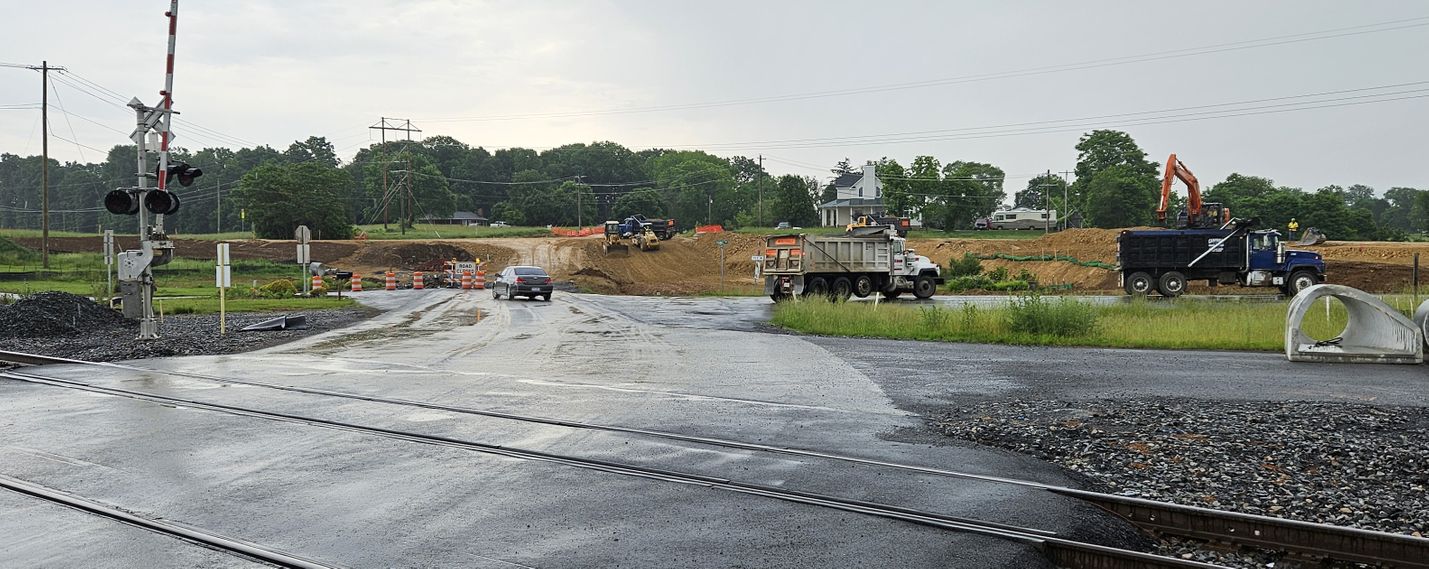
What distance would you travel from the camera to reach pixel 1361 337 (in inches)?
646

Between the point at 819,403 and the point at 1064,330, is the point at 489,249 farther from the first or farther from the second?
the point at 819,403

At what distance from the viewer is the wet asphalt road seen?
5852 millimetres

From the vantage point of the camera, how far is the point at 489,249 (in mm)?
64938

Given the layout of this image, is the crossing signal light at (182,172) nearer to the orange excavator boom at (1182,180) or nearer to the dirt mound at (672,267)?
the dirt mound at (672,267)

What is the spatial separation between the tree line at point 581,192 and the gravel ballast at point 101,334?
53.8m

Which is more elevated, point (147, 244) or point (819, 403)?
point (147, 244)

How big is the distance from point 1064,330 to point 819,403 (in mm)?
10277

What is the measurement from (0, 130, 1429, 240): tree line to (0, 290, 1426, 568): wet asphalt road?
6602 centimetres

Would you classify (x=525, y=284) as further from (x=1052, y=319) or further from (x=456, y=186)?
(x=456, y=186)

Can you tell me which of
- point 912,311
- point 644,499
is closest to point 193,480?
point 644,499

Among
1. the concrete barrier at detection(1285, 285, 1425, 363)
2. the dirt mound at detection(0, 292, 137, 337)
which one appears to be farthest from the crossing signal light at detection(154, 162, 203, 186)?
the concrete barrier at detection(1285, 285, 1425, 363)

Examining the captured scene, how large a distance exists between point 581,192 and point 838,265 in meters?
83.5

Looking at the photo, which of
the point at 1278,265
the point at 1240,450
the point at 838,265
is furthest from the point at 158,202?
the point at 1278,265

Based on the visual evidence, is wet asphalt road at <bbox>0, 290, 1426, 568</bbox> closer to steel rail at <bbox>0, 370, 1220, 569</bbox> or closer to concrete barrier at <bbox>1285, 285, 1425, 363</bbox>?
steel rail at <bbox>0, 370, 1220, 569</bbox>
